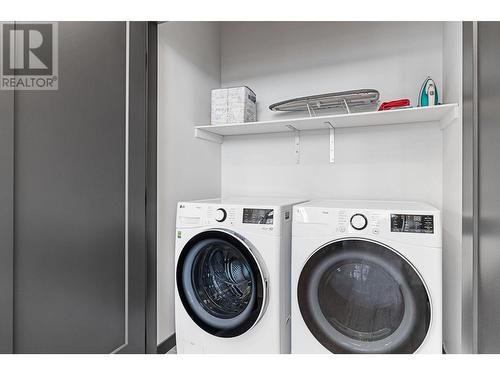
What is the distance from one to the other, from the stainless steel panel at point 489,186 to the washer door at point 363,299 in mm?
219

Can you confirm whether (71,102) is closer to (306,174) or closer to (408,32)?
(306,174)

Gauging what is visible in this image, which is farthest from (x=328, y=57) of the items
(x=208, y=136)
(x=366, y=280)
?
(x=366, y=280)

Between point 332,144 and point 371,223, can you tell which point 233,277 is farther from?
point 332,144

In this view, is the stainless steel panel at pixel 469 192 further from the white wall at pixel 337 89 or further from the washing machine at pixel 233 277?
the washing machine at pixel 233 277

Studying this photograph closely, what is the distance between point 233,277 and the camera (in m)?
1.75

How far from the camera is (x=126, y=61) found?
162 cm

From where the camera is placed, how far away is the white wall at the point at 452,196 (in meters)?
1.54

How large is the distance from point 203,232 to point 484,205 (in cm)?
133

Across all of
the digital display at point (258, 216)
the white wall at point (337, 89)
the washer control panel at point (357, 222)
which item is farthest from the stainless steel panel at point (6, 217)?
the white wall at point (337, 89)

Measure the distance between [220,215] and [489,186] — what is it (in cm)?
124

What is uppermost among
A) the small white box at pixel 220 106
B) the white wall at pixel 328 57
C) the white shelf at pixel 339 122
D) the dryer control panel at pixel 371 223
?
the white wall at pixel 328 57

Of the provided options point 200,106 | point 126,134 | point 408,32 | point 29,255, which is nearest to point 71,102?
point 126,134

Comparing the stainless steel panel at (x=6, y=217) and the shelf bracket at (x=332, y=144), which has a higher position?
the shelf bracket at (x=332, y=144)

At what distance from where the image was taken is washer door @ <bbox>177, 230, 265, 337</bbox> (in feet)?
5.34
